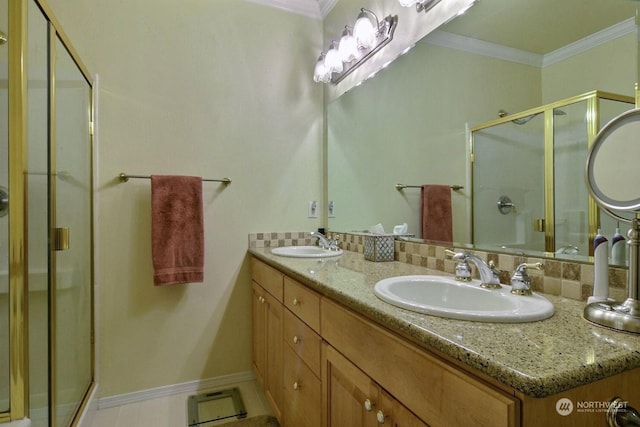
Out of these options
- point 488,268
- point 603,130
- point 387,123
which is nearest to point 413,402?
point 488,268

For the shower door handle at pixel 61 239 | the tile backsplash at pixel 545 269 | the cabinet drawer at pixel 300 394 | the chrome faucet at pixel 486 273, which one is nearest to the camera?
the tile backsplash at pixel 545 269

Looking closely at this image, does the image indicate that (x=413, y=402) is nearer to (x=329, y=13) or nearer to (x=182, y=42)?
(x=182, y=42)

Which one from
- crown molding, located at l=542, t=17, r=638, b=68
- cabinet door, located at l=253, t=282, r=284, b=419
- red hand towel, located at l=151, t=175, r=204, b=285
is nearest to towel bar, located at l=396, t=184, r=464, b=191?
crown molding, located at l=542, t=17, r=638, b=68

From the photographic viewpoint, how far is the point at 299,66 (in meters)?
2.20

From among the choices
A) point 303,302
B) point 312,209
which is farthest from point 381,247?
point 312,209

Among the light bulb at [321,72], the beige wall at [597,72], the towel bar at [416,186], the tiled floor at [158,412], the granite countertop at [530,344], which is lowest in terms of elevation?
the tiled floor at [158,412]

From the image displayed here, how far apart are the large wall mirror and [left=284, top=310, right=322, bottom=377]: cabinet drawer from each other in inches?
25.7

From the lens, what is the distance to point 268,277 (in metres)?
1.67

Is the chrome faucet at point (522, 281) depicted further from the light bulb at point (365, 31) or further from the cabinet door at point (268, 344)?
the light bulb at point (365, 31)

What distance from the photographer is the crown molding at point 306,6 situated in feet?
6.95

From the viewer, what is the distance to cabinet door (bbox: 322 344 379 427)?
808 millimetres

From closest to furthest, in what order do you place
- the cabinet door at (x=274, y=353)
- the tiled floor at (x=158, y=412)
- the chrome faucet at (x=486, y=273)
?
the chrome faucet at (x=486, y=273), the cabinet door at (x=274, y=353), the tiled floor at (x=158, y=412)

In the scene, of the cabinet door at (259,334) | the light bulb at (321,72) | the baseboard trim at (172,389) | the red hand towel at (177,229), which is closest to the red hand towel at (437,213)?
the cabinet door at (259,334)

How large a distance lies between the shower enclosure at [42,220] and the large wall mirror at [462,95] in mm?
1379
